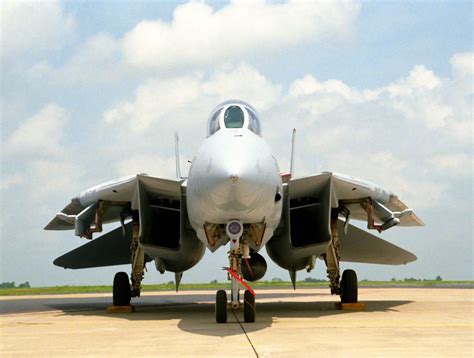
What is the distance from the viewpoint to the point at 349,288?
13.5 m

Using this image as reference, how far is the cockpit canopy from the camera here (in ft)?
36.5

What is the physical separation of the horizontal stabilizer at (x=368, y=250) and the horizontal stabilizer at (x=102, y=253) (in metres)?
5.59

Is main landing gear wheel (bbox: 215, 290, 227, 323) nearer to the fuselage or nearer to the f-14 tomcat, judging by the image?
the f-14 tomcat

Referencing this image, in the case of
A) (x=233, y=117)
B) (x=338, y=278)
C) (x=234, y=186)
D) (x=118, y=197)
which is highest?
(x=233, y=117)

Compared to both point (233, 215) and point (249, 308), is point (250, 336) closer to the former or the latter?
point (249, 308)

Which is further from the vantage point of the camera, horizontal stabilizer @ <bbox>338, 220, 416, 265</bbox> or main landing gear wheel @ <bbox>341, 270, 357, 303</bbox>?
horizontal stabilizer @ <bbox>338, 220, 416, 265</bbox>

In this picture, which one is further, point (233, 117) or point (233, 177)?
point (233, 117)

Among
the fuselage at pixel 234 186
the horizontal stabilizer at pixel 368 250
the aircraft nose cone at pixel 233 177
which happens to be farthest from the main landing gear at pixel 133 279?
the aircraft nose cone at pixel 233 177

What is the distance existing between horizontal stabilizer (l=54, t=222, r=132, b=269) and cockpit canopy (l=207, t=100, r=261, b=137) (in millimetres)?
5984

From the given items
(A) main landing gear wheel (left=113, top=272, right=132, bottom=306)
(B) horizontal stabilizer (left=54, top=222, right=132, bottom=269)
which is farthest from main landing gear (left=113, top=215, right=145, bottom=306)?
(B) horizontal stabilizer (left=54, top=222, right=132, bottom=269)

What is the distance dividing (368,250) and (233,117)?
7.72 meters

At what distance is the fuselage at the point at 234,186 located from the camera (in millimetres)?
8539

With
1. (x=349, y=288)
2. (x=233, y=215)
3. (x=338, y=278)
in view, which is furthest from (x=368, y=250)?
(x=233, y=215)

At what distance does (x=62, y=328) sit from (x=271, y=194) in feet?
12.1
